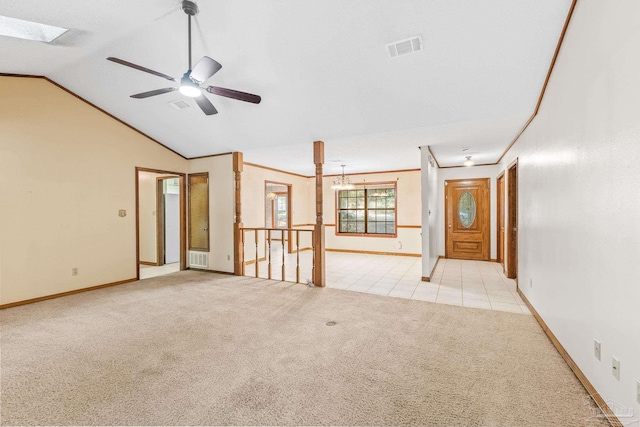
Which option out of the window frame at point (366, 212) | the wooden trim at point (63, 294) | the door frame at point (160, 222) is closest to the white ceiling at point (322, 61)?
the door frame at point (160, 222)

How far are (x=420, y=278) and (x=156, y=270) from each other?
19.0 feet

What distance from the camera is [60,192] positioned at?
172 inches

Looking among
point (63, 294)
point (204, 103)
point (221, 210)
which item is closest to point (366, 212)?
point (221, 210)

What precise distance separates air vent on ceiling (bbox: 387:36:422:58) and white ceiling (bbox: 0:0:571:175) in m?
0.05

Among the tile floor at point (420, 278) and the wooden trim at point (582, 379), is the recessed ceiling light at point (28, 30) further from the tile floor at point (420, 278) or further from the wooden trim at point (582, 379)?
the wooden trim at point (582, 379)

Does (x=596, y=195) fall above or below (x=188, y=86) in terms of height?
below

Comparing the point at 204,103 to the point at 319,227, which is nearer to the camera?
the point at 204,103

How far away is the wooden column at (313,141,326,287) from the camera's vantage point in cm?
481

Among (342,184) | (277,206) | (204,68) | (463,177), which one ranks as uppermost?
(204,68)

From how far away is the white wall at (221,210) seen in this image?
19.4 ft

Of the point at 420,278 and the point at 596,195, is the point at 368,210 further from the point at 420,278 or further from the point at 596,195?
the point at 596,195

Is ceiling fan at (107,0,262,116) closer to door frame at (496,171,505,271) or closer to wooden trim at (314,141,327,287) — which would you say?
wooden trim at (314,141,327,287)

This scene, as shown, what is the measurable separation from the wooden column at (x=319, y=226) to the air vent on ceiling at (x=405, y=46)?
2.13 metres

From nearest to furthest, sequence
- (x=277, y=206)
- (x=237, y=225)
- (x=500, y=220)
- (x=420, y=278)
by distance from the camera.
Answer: (x=420, y=278) < (x=237, y=225) < (x=500, y=220) < (x=277, y=206)
